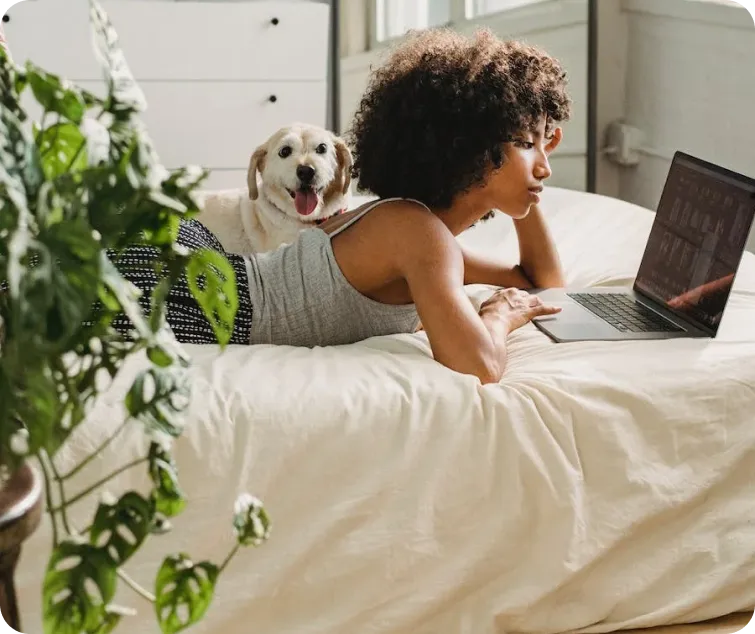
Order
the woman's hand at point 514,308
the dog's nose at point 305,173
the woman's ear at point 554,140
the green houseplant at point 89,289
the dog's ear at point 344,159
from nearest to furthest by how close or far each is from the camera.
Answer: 1. the green houseplant at point 89,289
2. the woman's hand at point 514,308
3. the woman's ear at point 554,140
4. the dog's nose at point 305,173
5. the dog's ear at point 344,159

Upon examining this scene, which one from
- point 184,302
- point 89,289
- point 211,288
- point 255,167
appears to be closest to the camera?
point 89,289

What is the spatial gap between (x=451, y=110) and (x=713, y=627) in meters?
0.91

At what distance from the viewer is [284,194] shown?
8.87 feet

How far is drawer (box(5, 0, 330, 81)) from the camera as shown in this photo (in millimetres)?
3410

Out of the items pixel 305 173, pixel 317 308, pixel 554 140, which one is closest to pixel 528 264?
pixel 554 140

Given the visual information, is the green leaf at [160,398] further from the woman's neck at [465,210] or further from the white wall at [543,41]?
the white wall at [543,41]

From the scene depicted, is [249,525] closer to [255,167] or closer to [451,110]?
[451,110]

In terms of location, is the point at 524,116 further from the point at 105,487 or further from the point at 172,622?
the point at 172,622

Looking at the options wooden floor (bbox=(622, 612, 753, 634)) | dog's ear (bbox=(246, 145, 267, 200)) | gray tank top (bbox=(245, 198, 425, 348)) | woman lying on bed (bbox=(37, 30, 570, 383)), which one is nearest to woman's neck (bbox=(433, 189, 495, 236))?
woman lying on bed (bbox=(37, 30, 570, 383))

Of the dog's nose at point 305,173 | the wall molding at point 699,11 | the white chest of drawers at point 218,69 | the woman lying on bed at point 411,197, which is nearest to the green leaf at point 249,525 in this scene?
the woman lying on bed at point 411,197

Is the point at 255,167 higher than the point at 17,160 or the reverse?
the reverse

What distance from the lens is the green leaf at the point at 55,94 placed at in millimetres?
642

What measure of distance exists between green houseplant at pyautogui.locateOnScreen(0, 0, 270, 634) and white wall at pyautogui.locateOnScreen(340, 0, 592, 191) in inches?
122

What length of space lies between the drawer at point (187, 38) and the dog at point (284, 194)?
33.9 inches
